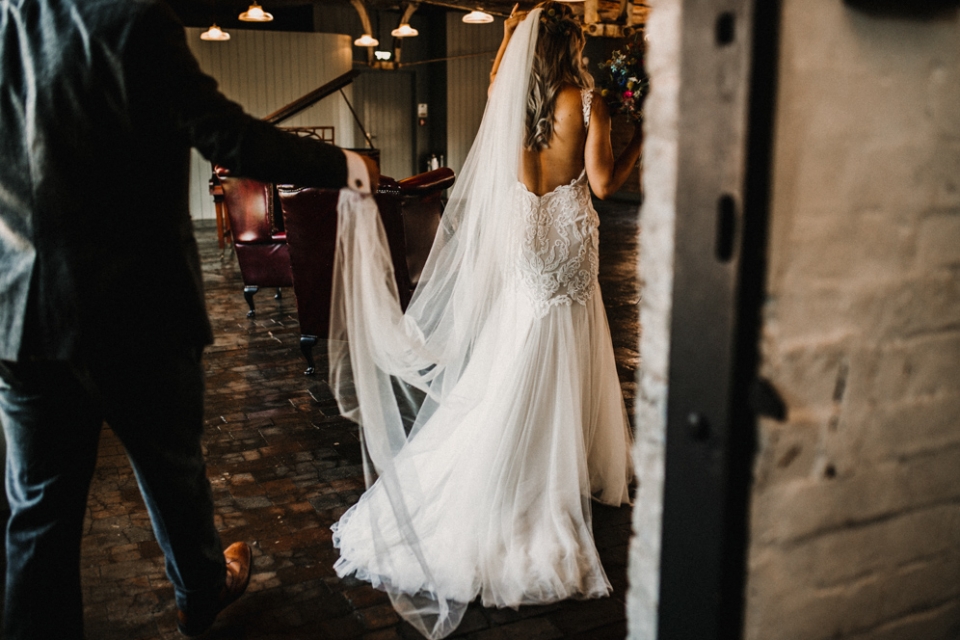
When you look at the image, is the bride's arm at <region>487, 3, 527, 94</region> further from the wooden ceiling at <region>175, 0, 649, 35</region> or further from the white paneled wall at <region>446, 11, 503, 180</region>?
the white paneled wall at <region>446, 11, 503, 180</region>

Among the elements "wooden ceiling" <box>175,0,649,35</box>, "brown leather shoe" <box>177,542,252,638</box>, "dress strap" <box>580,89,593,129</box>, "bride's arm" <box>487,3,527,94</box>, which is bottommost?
"brown leather shoe" <box>177,542,252,638</box>

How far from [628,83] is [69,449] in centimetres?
242

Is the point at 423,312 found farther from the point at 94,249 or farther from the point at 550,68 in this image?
the point at 94,249

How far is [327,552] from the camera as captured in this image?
2.95 m

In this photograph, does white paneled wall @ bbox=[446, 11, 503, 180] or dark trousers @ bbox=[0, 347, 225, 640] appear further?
white paneled wall @ bbox=[446, 11, 503, 180]

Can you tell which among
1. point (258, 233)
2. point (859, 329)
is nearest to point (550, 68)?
point (859, 329)

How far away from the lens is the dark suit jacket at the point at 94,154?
70.7 inches

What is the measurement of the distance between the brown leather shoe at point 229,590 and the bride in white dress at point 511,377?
344 mm

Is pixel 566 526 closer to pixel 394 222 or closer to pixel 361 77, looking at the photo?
pixel 394 222

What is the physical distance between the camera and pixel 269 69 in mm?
13531

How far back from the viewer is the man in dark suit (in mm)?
1804

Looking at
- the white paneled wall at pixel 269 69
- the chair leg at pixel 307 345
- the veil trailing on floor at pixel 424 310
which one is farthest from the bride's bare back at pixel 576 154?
the white paneled wall at pixel 269 69

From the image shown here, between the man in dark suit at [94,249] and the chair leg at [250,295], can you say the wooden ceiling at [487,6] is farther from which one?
the man in dark suit at [94,249]

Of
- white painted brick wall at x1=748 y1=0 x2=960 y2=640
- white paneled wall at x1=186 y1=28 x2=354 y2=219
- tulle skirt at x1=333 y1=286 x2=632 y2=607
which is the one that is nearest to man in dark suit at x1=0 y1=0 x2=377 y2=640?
tulle skirt at x1=333 y1=286 x2=632 y2=607
